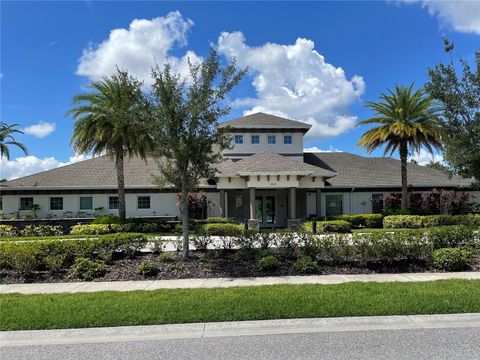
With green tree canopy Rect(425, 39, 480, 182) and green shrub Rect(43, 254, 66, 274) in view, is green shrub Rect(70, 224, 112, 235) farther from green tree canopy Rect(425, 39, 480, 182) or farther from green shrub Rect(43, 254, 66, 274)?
green tree canopy Rect(425, 39, 480, 182)

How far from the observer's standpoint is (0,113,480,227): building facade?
83.0 ft

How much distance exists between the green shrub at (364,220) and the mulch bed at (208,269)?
1345 centimetres

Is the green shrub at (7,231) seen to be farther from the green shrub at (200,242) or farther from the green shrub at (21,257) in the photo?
the green shrub at (200,242)

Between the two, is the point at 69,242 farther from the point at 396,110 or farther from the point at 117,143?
the point at 396,110

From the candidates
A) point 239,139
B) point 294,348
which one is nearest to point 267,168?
point 239,139

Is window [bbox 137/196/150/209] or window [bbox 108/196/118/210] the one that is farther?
window [bbox 137/196/150/209]

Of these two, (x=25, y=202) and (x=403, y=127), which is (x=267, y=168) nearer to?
(x=403, y=127)

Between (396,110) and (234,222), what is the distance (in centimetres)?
1345

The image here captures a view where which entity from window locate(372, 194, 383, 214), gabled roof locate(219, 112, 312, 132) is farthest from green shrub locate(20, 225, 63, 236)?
window locate(372, 194, 383, 214)

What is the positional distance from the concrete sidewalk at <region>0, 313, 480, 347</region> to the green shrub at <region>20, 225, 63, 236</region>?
18.1 meters

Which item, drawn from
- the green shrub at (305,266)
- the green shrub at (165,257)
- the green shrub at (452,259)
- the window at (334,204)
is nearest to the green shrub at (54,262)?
the green shrub at (165,257)

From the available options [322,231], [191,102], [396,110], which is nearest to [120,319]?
[191,102]

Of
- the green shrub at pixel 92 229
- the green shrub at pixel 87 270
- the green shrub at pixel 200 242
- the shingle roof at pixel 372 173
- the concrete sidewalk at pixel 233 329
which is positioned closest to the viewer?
the concrete sidewalk at pixel 233 329

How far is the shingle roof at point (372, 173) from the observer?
29000mm
